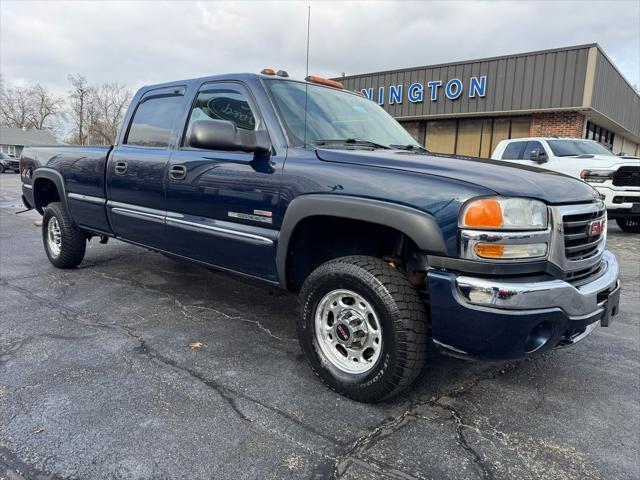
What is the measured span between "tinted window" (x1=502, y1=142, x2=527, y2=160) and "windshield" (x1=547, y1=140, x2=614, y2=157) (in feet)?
1.85

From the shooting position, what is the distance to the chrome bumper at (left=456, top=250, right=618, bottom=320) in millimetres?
2229

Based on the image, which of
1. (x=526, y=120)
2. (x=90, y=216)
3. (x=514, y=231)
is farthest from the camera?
(x=526, y=120)

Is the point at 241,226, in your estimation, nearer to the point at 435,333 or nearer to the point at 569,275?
the point at 435,333

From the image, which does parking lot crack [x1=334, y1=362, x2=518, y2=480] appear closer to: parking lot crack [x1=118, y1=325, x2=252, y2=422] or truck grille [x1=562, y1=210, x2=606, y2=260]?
parking lot crack [x1=118, y1=325, x2=252, y2=422]

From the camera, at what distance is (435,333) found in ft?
8.02

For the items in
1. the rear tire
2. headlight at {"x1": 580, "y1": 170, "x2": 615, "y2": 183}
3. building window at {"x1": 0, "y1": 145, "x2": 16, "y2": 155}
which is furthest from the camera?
building window at {"x1": 0, "y1": 145, "x2": 16, "y2": 155}

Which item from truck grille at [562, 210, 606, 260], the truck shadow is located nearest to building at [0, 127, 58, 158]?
the truck shadow

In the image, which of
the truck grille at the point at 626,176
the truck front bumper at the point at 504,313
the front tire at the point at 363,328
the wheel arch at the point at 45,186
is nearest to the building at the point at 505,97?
the truck grille at the point at 626,176

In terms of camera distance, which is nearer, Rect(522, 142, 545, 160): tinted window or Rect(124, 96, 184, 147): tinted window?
Rect(124, 96, 184, 147): tinted window

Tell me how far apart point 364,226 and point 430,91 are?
627 inches

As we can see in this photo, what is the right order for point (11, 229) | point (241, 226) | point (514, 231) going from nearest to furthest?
1. point (514, 231)
2. point (241, 226)
3. point (11, 229)

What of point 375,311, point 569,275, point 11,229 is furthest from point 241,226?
point 11,229

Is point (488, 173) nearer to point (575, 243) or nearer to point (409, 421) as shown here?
point (575, 243)

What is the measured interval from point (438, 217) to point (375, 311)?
61 cm
